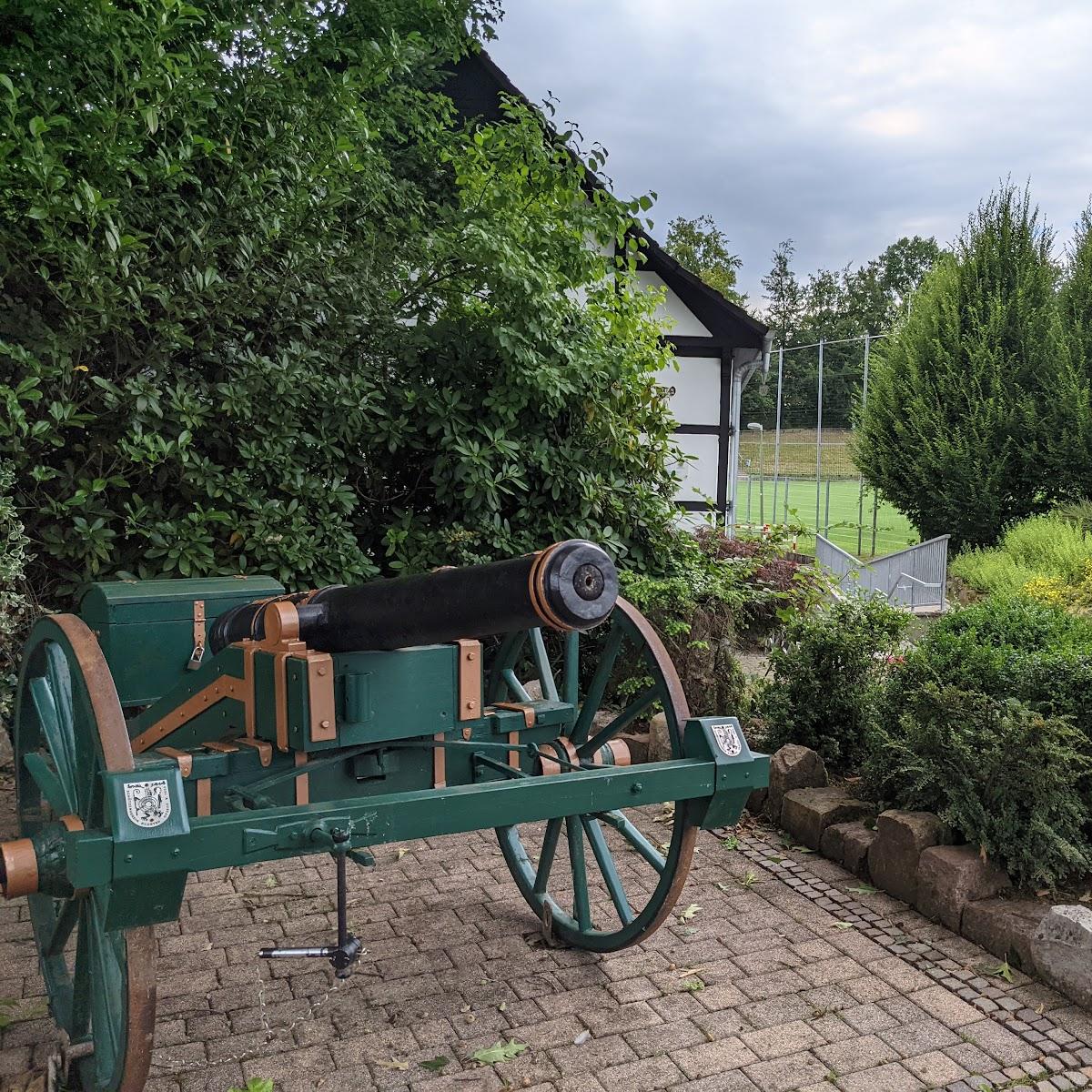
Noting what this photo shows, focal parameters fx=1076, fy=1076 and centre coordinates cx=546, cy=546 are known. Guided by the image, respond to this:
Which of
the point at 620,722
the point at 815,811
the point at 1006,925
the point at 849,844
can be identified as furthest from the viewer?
the point at 815,811

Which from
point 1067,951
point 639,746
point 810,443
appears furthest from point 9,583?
point 810,443

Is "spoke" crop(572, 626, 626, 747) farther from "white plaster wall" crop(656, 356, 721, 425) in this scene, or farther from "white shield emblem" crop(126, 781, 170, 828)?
"white plaster wall" crop(656, 356, 721, 425)

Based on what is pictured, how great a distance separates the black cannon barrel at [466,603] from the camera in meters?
2.40

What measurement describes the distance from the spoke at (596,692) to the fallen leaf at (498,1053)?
931 mm

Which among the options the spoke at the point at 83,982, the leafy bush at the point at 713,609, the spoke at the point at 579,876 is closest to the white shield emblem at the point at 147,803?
the spoke at the point at 83,982

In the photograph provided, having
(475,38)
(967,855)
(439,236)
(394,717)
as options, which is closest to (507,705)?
(394,717)

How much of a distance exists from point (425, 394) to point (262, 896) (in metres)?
3.23

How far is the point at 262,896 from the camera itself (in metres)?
4.13

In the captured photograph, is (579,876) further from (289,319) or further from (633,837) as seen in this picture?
(289,319)

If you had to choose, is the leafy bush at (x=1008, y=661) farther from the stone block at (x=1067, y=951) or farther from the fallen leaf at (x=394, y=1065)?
the fallen leaf at (x=394, y=1065)

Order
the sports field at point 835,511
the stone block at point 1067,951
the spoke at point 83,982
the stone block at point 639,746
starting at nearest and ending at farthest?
the spoke at point 83,982
the stone block at point 1067,951
the stone block at point 639,746
the sports field at point 835,511

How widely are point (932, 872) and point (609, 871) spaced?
47.1 inches

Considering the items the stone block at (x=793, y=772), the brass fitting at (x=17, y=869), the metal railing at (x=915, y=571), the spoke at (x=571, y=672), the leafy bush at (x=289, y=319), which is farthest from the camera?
the metal railing at (x=915, y=571)

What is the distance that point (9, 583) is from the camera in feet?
17.1
